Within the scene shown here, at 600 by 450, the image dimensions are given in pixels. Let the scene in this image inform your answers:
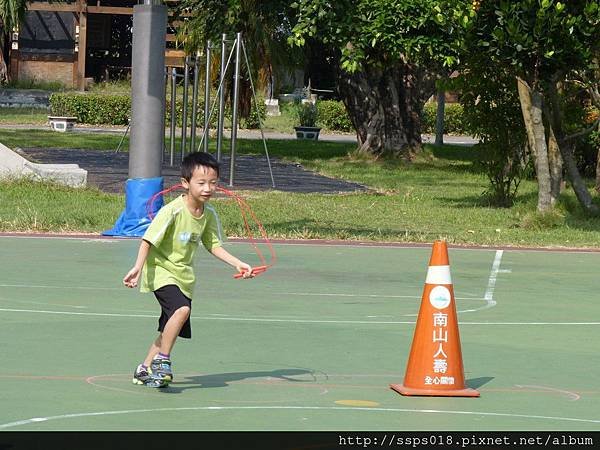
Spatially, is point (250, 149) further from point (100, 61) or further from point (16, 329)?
point (16, 329)

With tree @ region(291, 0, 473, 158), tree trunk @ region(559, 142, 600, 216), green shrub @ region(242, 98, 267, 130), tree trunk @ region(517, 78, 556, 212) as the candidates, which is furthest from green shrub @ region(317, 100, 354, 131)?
tree trunk @ region(517, 78, 556, 212)

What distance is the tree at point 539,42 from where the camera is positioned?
1900cm

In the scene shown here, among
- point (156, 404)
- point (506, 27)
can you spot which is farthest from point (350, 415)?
point (506, 27)

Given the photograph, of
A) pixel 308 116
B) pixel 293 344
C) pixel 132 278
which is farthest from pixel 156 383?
pixel 308 116

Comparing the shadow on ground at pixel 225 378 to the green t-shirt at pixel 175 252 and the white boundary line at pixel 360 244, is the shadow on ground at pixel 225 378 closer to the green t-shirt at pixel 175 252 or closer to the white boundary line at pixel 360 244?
the green t-shirt at pixel 175 252

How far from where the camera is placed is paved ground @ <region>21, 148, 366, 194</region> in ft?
87.6

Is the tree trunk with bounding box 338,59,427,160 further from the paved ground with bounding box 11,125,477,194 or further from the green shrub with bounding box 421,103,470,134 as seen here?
the green shrub with bounding box 421,103,470,134

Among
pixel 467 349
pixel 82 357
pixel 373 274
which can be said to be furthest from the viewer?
pixel 373 274

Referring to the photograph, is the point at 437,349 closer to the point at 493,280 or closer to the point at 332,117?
the point at 493,280

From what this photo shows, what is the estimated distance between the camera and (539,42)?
19.3 m

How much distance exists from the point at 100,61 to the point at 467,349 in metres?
53.3

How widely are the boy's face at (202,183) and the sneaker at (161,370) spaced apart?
3.20 feet

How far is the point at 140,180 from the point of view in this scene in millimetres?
17969
